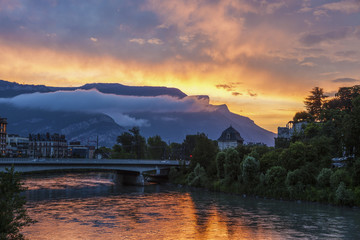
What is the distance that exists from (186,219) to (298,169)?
104 feet

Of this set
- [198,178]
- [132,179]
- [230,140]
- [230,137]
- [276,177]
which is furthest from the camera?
[230,137]

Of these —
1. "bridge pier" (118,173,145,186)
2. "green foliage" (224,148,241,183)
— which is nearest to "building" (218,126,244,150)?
"bridge pier" (118,173,145,186)

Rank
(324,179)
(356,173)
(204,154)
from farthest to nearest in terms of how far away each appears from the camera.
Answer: (204,154) → (324,179) → (356,173)

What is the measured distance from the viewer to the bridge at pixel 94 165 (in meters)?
91.7

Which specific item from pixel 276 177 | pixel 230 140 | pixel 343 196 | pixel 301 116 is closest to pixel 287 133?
pixel 301 116

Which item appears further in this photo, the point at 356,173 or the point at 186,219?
the point at 356,173

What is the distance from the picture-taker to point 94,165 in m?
105

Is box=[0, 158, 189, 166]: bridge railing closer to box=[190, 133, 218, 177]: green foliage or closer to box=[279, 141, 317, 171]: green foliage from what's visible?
box=[190, 133, 218, 177]: green foliage

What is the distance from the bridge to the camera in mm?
91688

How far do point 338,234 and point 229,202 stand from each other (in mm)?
29445

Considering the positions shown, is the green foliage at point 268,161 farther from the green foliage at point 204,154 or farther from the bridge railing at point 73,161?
the bridge railing at point 73,161

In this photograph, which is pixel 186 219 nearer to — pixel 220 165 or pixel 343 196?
pixel 343 196

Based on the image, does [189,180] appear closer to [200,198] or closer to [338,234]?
[200,198]

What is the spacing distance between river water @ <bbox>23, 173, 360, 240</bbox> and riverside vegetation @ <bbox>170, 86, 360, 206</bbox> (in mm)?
4124
